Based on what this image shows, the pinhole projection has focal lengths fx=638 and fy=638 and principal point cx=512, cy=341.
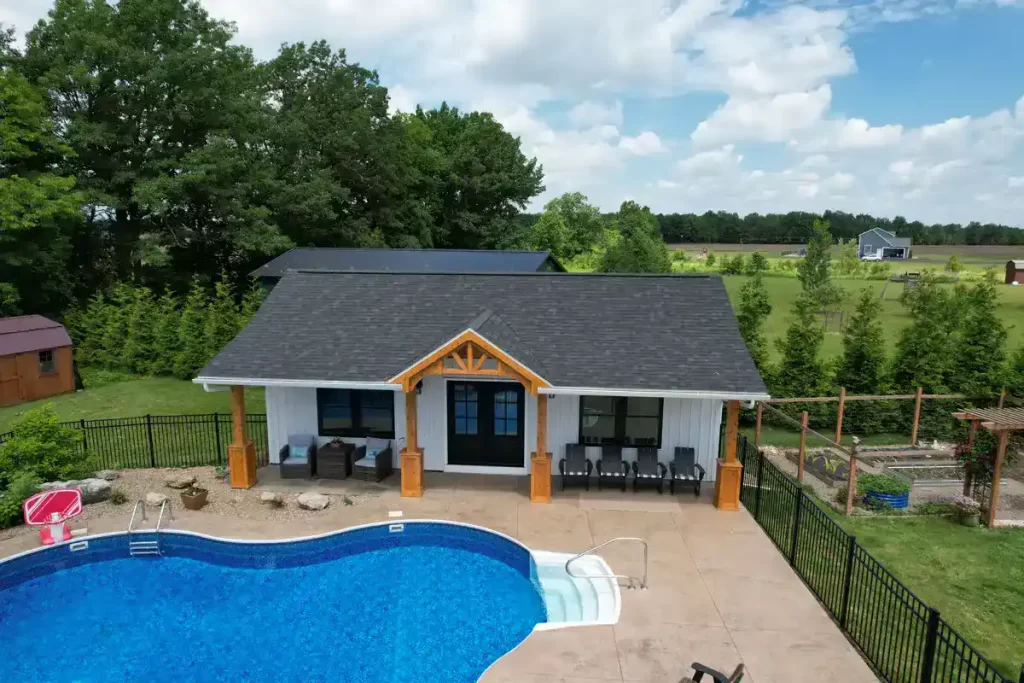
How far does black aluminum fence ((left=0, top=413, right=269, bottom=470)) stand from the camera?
50.2 ft

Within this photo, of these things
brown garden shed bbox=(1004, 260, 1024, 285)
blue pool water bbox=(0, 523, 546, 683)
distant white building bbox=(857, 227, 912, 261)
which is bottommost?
blue pool water bbox=(0, 523, 546, 683)

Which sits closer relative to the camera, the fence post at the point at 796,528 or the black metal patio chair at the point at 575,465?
the fence post at the point at 796,528

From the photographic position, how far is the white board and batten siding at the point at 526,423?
45.4 ft

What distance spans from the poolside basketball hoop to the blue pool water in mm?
298

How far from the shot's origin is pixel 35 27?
27734 mm

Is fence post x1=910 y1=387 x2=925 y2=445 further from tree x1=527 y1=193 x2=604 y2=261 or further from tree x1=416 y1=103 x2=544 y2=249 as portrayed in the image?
tree x1=527 y1=193 x2=604 y2=261

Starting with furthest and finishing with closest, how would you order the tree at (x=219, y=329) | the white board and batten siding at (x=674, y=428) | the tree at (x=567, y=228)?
1. the tree at (x=567, y=228)
2. the tree at (x=219, y=329)
3. the white board and batten siding at (x=674, y=428)

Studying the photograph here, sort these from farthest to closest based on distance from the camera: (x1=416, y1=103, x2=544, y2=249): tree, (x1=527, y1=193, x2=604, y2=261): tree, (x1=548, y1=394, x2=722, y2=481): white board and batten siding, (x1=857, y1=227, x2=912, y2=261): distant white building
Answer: (x1=527, y1=193, x2=604, y2=261): tree, (x1=416, y1=103, x2=544, y2=249): tree, (x1=857, y1=227, x2=912, y2=261): distant white building, (x1=548, y1=394, x2=722, y2=481): white board and batten siding

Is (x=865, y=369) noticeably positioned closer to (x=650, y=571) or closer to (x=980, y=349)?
(x=980, y=349)

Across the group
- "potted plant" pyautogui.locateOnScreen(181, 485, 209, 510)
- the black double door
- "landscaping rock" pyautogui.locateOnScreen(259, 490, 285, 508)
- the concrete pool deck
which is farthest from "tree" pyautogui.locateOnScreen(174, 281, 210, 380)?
the black double door

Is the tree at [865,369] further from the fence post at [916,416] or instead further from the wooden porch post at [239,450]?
the wooden porch post at [239,450]

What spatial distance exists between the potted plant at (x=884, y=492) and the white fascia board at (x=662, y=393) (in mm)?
3804

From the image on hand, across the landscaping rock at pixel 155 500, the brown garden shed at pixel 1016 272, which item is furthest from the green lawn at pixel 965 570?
the brown garden shed at pixel 1016 272

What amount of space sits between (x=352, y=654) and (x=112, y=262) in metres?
29.7
